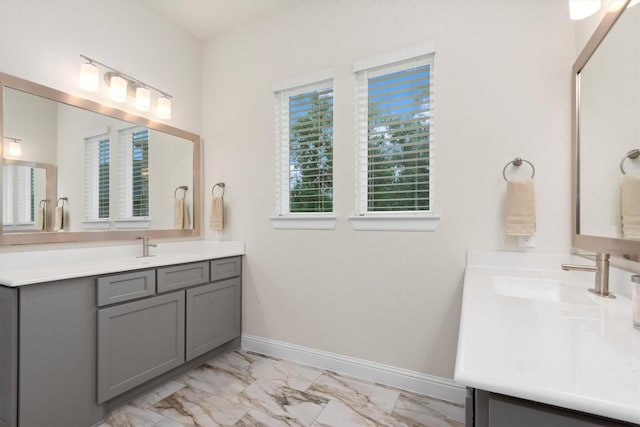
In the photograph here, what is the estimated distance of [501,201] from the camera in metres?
1.70

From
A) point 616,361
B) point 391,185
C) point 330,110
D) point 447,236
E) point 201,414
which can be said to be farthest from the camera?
point 330,110

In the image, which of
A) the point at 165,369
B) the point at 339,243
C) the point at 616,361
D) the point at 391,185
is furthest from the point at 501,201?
the point at 165,369

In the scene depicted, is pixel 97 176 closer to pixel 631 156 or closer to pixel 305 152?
pixel 305 152

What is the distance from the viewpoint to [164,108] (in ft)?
7.91

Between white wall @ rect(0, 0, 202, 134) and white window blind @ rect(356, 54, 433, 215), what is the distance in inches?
62.8

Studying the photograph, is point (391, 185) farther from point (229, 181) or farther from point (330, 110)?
point (229, 181)

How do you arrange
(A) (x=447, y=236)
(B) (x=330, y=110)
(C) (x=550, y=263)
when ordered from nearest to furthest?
(C) (x=550, y=263) → (A) (x=447, y=236) → (B) (x=330, y=110)

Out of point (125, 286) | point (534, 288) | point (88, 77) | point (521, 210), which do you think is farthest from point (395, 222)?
point (88, 77)

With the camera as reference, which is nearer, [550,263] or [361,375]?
[550,263]

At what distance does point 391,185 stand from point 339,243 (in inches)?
21.6

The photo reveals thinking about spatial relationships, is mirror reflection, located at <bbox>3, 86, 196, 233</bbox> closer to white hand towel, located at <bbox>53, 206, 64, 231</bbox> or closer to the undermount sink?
white hand towel, located at <bbox>53, 206, 64, 231</bbox>

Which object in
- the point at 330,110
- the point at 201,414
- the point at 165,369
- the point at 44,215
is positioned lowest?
the point at 201,414

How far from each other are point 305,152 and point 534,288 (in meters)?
1.69

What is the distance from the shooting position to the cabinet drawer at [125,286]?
5.22 feet
